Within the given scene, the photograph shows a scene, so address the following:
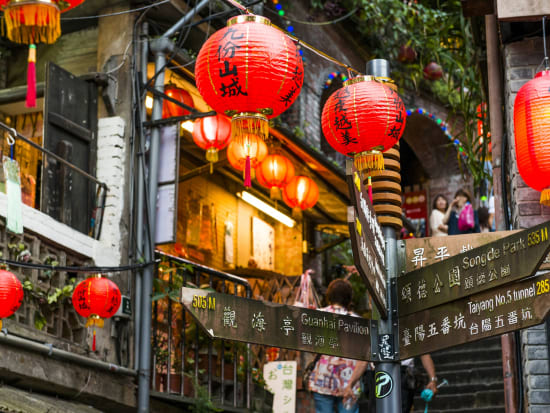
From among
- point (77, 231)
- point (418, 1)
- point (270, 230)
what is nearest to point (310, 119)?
point (270, 230)

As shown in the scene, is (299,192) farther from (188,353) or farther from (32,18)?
(32,18)

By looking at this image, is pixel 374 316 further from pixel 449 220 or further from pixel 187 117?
pixel 449 220

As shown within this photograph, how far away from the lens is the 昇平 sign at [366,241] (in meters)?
4.55

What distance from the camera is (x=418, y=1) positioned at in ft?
64.9

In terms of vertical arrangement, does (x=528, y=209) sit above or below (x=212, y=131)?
below

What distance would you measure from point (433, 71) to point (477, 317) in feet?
55.5

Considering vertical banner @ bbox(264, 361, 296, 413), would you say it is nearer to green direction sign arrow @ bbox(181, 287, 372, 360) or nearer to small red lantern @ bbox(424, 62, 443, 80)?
green direction sign arrow @ bbox(181, 287, 372, 360)

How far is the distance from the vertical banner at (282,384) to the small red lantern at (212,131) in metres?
2.92

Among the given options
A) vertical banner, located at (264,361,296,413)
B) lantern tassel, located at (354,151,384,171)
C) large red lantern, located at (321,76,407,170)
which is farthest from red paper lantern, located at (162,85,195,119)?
lantern tassel, located at (354,151,384,171)

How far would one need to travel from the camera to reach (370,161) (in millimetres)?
6207

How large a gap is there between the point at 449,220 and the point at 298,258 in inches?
127

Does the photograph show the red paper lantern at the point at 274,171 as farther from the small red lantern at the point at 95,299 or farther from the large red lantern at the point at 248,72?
the large red lantern at the point at 248,72

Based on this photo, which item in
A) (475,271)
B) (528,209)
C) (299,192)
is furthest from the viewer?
(299,192)

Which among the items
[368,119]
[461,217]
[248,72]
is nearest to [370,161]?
[368,119]
